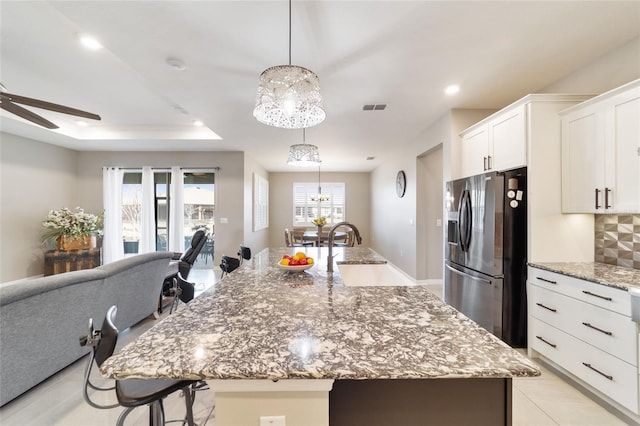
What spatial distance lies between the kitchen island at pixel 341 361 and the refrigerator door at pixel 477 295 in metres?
1.77

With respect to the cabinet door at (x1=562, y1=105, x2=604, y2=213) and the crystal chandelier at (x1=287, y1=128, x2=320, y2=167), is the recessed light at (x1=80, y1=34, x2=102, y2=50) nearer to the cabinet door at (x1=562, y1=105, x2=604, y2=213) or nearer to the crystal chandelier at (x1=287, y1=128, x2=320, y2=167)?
the crystal chandelier at (x1=287, y1=128, x2=320, y2=167)

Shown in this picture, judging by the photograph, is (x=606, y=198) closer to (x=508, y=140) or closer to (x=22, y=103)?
(x=508, y=140)

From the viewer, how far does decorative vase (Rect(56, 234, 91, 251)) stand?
451 centimetres

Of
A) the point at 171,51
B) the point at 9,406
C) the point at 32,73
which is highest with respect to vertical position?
the point at 32,73

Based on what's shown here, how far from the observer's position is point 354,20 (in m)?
1.75

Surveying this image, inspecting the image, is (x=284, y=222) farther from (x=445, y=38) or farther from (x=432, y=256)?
(x=445, y=38)

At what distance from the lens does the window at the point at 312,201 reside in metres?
8.37

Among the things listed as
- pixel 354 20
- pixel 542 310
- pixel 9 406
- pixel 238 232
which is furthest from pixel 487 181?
pixel 238 232

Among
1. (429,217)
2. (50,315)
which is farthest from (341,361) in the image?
(429,217)

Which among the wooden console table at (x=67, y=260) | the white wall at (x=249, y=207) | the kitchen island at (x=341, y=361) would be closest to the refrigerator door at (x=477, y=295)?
the kitchen island at (x=341, y=361)

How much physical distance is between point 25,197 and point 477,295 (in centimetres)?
692

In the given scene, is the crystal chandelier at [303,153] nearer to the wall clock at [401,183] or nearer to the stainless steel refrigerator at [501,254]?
the stainless steel refrigerator at [501,254]

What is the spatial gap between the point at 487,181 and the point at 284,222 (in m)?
6.47

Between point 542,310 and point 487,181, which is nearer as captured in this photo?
point 542,310
